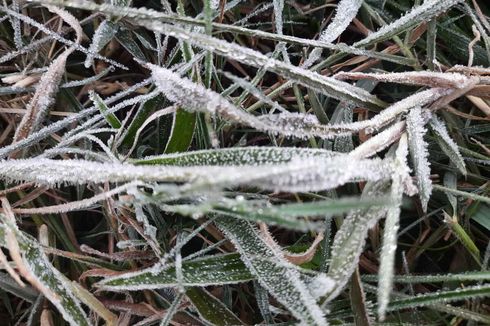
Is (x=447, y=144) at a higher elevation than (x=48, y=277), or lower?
higher

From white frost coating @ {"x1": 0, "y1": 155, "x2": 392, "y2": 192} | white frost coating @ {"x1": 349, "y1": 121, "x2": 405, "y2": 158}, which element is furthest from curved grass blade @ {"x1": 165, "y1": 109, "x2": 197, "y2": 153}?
white frost coating @ {"x1": 349, "y1": 121, "x2": 405, "y2": 158}

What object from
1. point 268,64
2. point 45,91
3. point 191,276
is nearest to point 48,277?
point 191,276

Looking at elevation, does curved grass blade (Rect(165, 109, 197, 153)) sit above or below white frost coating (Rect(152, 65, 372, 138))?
below

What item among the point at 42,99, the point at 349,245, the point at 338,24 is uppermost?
the point at 338,24

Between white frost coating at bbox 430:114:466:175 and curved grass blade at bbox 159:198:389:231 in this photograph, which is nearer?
curved grass blade at bbox 159:198:389:231

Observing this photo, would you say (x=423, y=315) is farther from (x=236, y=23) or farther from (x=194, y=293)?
(x=236, y=23)

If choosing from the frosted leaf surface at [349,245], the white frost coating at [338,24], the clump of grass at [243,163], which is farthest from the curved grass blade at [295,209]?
the white frost coating at [338,24]

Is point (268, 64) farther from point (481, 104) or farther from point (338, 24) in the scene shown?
point (481, 104)

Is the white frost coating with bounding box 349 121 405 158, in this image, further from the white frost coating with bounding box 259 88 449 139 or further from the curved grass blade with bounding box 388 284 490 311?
the curved grass blade with bounding box 388 284 490 311
